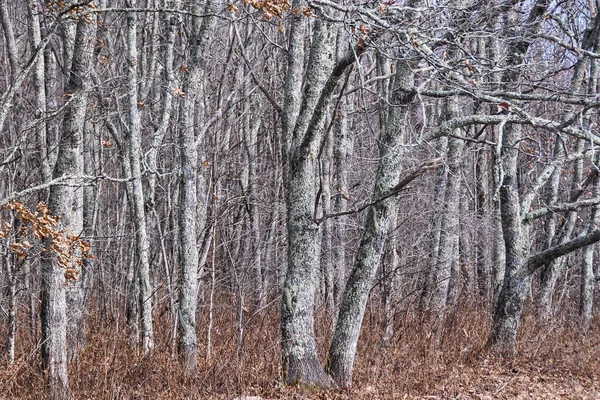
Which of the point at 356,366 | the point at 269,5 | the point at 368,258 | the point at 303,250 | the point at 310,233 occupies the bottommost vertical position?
the point at 356,366

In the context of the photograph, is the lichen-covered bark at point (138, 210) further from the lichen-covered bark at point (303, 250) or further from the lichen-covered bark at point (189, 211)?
the lichen-covered bark at point (303, 250)

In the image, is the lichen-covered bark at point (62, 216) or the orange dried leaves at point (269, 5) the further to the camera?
the lichen-covered bark at point (62, 216)

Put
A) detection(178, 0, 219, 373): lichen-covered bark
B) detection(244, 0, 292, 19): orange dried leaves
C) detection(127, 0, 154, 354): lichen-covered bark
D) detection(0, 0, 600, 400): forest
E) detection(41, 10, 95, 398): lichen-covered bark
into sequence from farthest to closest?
1. detection(127, 0, 154, 354): lichen-covered bark
2. detection(178, 0, 219, 373): lichen-covered bark
3. detection(41, 10, 95, 398): lichen-covered bark
4. detection(0, 0, 600, 400): forest
5. detection(244, 0, 292, 19): orange dried leaves

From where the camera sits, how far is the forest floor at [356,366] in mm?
7672

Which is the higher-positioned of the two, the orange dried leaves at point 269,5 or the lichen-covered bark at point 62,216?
the orange dried leaves at point 269,5

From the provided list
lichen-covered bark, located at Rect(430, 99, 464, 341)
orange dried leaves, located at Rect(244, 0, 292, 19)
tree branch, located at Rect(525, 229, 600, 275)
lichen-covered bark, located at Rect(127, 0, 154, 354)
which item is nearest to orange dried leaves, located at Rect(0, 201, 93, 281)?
orange dried leaves, located at Rect(244, 0, 292, 19)

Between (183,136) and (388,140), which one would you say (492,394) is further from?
(183,136)

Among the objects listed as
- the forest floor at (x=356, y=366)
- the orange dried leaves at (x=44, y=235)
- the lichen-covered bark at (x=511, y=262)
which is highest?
the orange dried leaves at (x=44, y=235)

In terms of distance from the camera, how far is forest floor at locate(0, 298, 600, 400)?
7.67 meters

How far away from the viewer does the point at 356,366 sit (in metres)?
8.93

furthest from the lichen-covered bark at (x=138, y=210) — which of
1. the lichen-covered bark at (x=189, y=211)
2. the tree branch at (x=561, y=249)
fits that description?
the tree branch at (x=561, y=249)

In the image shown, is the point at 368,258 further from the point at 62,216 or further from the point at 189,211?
the point at 62,216

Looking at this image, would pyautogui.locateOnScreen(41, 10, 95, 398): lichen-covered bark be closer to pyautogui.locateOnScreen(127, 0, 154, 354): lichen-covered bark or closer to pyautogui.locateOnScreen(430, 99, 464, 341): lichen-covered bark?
pyautogui.locateOnScreen(127, 0, 154, 354): lichen-covered bark

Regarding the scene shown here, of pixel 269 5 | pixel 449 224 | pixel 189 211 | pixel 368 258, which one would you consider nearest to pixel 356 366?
pixel 368 258
